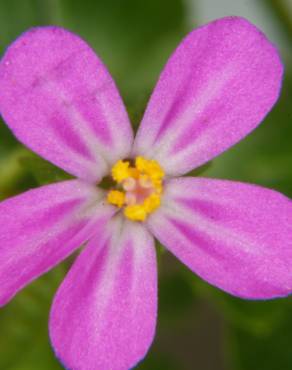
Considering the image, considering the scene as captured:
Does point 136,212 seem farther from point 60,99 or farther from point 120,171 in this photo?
point 60,99

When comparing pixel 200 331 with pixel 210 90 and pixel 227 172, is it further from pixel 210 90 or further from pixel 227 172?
pixel 210 90

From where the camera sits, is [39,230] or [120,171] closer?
[39,230]

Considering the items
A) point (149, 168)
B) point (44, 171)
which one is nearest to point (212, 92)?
point (149, 168)

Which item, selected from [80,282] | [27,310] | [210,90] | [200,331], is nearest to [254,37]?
[210,90]

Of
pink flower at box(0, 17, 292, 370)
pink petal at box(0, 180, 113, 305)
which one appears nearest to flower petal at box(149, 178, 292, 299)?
pink flower at box(0, 17, 292, 370)

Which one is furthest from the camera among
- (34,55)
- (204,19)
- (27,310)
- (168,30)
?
(204,19)

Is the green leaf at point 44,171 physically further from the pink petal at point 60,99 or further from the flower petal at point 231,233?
the flower petal at point 231,233

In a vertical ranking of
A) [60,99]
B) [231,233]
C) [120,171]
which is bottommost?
[231,233]

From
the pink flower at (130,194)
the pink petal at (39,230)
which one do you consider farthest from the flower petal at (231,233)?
the pink petal at (39,230)
